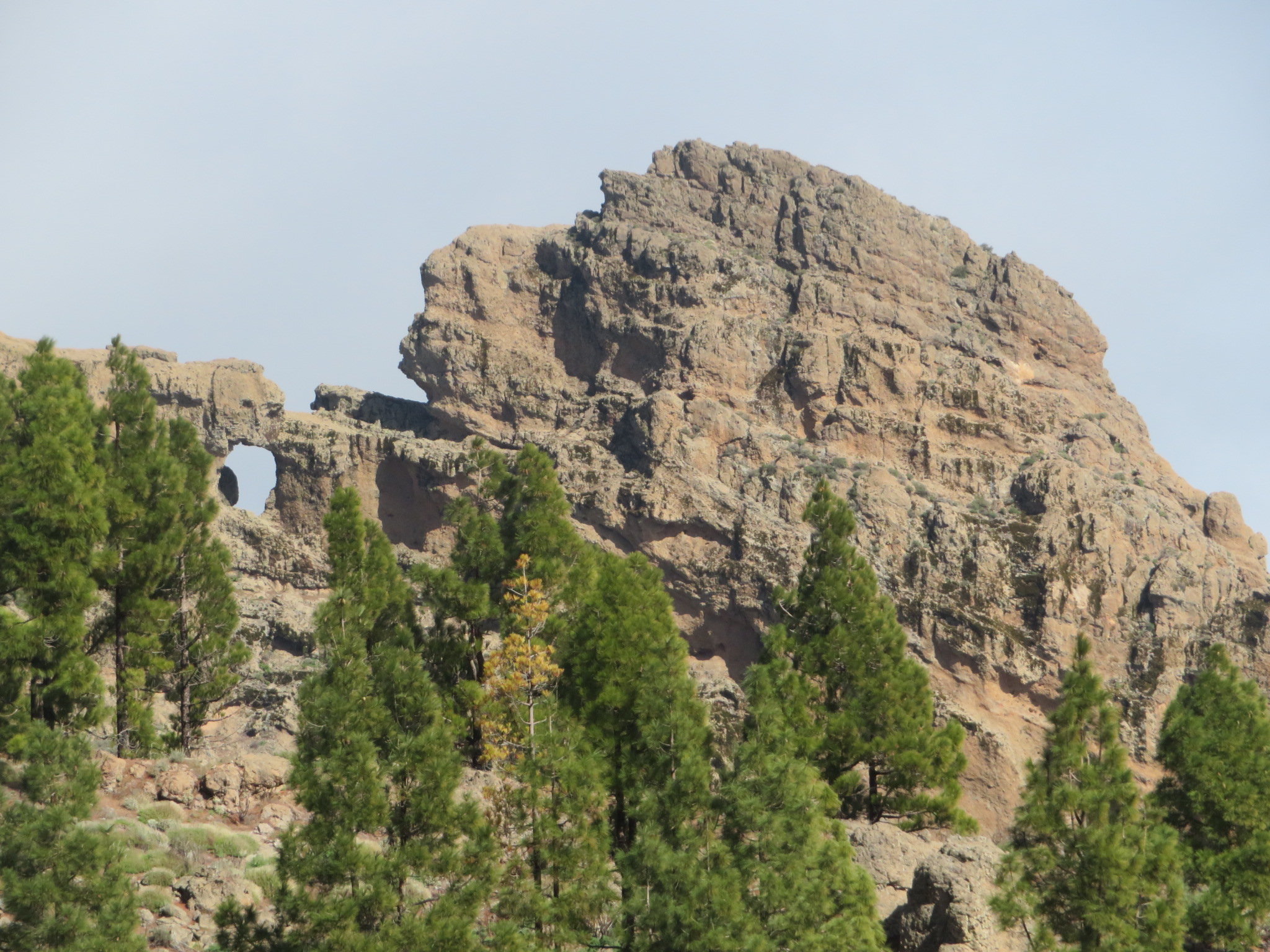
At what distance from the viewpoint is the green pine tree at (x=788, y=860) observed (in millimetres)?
27188

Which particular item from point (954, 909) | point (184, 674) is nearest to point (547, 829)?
point (954, 909)

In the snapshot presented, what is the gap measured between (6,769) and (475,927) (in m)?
12.5

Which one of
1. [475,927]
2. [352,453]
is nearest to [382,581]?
[475,927]

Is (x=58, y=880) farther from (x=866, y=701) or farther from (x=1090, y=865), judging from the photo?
(x=866, y=701)

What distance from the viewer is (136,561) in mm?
37969

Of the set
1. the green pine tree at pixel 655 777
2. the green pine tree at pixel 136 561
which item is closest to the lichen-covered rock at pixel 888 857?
the green pine tree at pixel 655 777

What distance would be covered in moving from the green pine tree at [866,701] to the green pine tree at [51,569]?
22.2m

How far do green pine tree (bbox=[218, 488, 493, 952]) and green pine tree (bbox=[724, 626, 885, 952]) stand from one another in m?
5.55

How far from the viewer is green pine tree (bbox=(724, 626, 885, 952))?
27.2 meters

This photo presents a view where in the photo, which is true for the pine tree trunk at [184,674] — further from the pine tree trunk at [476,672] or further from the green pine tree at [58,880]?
the green pine tree at [58,880]

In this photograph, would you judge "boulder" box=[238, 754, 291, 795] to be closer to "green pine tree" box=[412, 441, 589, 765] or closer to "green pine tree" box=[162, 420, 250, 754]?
"green pine tree" box=[162, 420, 250, 754]

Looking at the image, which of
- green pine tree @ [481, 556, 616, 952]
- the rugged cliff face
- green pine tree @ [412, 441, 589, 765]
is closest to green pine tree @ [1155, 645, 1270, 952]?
green pine tree @ [481, 556, 616, 952]

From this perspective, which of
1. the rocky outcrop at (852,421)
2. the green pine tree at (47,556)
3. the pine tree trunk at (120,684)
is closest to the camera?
the green pine tree at (47,556)

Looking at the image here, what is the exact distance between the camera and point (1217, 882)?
36031 mm
